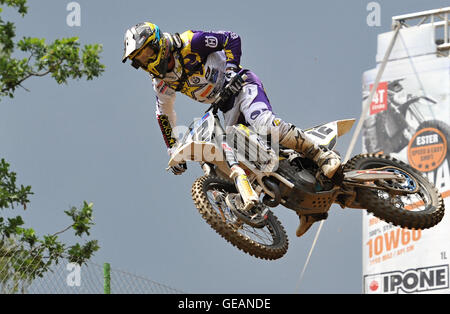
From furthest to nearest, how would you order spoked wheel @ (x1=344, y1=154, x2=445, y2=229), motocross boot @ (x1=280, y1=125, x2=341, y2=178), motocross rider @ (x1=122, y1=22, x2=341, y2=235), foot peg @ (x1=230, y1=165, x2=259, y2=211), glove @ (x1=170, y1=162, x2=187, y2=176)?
glove @ (x1=170, y1=162, x2=187, y2=176) < spoked wheel @ (x1=344, y1=154, x2=445, y2=229) < motocross boot @ (x1=280, y1=125, x2=341, y2=178) < motocross rider @ (x1=122, y1=22, x2=341, y2=235) < foot peg @ (x1=230, y1=165, x2=259, y2=211)

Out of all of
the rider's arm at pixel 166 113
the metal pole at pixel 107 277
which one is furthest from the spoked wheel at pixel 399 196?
the metal pole at pixel 107 277

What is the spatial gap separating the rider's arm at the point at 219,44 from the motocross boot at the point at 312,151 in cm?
119

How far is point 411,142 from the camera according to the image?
69.1 metres

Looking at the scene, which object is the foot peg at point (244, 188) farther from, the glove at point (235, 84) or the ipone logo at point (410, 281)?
the ipone logo at point (410, 281)

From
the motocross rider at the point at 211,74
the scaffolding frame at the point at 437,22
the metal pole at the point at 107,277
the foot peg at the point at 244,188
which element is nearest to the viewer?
the foot peg at the point at 244,188

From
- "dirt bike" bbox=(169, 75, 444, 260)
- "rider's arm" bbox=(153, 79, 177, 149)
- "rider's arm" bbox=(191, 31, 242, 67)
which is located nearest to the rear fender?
"dirt bike" bbox=(169, 75, 444, 260)

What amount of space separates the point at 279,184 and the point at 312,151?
2.64ft

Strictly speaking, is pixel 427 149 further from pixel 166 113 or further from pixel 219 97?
pixel 219 97

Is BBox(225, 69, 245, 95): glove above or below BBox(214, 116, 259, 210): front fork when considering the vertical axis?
above

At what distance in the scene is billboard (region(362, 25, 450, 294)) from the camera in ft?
221

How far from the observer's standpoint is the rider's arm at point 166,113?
51.2 feet

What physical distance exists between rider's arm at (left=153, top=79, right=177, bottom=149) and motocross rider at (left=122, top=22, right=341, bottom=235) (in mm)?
324

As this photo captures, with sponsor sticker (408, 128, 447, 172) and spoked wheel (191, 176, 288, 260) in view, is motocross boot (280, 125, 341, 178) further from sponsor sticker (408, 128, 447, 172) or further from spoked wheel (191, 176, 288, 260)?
sponsor sticker (408, 128, 447, 172)

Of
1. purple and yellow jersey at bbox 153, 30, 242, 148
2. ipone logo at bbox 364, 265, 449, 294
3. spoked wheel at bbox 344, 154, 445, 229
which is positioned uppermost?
ipone logo at bbox 364, 265, 449, 294
